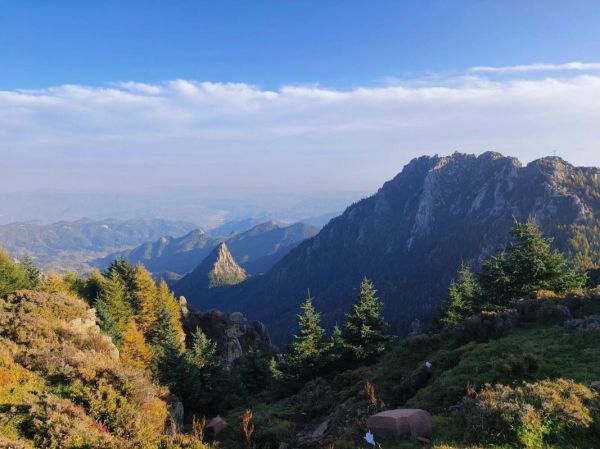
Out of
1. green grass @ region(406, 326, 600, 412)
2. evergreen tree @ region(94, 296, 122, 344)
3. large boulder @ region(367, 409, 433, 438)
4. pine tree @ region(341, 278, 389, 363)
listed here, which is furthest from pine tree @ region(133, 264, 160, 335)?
large boulder @ region(367, 409, 433, 438)

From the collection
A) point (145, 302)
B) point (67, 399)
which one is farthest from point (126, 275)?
point (67, 399)

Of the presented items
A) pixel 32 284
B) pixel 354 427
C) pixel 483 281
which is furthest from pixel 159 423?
pixel 32 284

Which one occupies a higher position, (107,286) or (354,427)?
(354,427)

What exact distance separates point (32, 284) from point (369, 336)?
41486 millimetres

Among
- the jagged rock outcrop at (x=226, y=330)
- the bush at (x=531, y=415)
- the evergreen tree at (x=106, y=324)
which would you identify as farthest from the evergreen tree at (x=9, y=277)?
the bush at (x=531, y=415)

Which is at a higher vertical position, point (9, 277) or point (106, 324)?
point (9, 277)

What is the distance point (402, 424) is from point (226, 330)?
63.9 meters

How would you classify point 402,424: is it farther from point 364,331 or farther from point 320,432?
point 364,331

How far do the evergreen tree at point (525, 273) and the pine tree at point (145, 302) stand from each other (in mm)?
46116

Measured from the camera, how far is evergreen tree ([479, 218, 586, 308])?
31.3m

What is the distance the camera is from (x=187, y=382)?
28.3 meters

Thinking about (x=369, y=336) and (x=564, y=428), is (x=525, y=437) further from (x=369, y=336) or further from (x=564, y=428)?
(x=369, y=336)

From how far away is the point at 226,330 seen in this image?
236 ft

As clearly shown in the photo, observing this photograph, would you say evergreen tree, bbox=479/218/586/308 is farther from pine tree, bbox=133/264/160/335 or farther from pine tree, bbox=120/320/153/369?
pine tree, bbox=133/264/160/335
